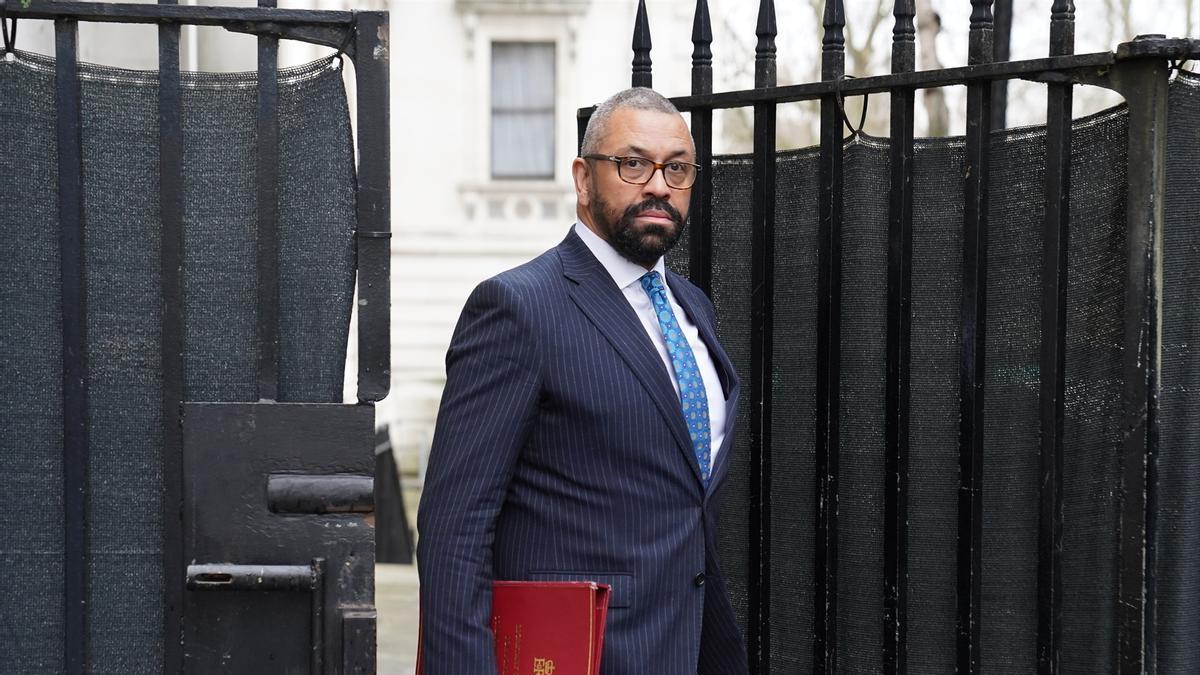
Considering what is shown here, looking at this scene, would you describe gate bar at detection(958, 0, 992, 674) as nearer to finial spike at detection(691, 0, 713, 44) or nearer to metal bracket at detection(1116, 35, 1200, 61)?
metal bracket at detection(1116, 35, 1200, 61)

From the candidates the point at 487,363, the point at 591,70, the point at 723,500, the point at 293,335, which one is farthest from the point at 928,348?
the point at 591,70

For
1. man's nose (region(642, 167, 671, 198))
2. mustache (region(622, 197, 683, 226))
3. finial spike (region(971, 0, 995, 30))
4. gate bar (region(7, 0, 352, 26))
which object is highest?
finial spike (region(971, 0, 995, 30))

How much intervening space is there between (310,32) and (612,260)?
2.90ft

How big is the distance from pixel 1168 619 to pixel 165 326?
8.01ft

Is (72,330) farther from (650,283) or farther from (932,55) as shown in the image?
(932,55)

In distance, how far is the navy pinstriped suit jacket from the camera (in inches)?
106

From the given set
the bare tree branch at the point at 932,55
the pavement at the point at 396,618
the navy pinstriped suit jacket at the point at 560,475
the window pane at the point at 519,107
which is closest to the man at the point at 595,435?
the navy pinstriped suit jacket at the point at 560,475

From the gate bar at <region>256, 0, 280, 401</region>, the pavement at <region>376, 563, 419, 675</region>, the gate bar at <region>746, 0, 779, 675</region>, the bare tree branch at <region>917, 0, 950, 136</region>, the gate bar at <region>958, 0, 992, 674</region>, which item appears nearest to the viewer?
the gate bar at <region>256, 0, 280, 401</region>

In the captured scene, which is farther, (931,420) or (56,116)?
(931,420)

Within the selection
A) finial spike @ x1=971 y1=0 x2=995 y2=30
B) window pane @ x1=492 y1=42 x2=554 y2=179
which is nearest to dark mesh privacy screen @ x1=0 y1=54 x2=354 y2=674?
finial spike @ x1=971 y1=0 x2=995 y2=30

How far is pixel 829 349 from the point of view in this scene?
3668mm

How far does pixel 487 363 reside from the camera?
276cm

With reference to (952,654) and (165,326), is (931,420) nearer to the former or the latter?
(952,654)

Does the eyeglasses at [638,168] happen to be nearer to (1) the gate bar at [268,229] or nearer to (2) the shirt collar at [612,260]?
(2) the shirt collar at [612,260]
